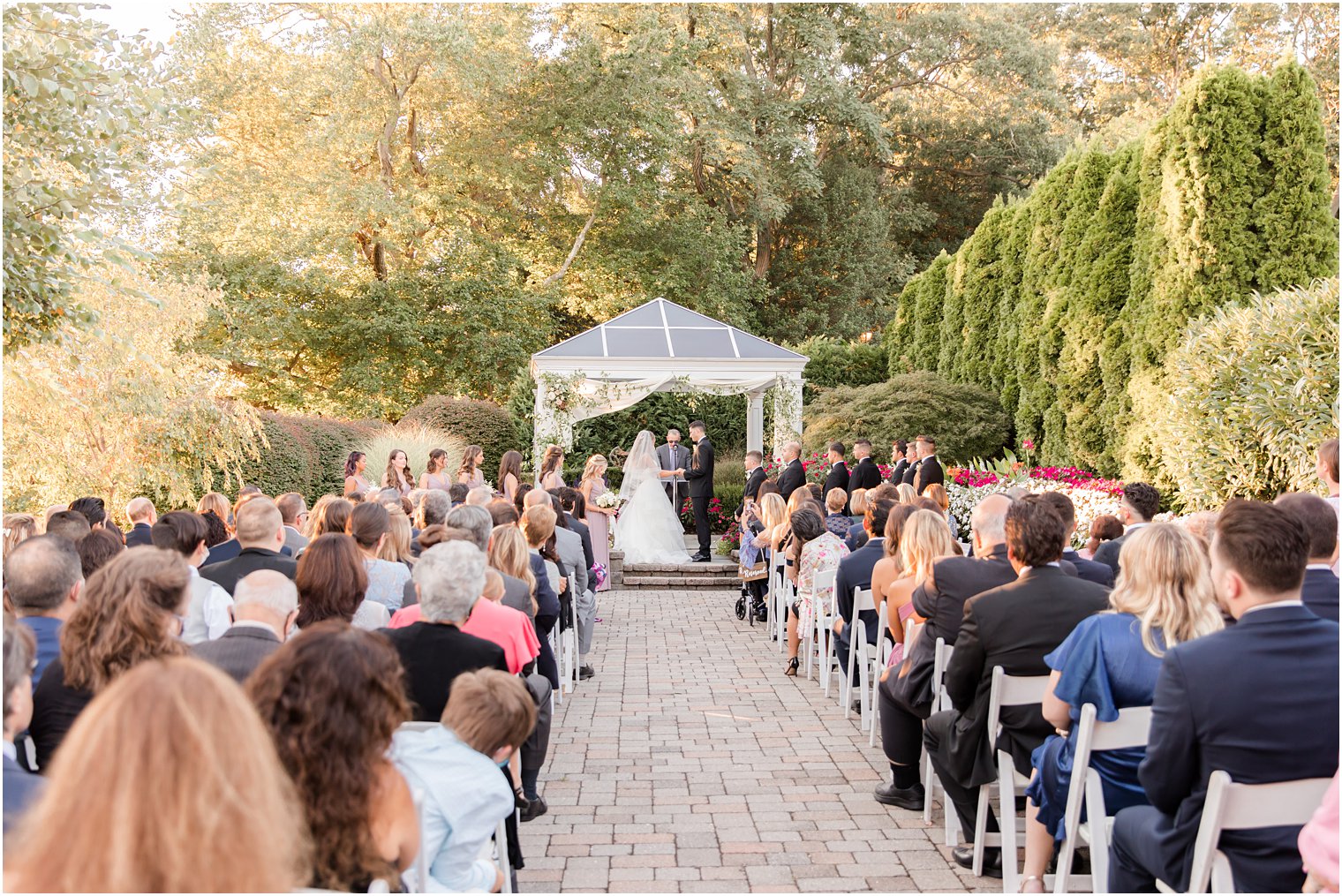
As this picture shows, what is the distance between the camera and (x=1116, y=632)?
319 centimetres

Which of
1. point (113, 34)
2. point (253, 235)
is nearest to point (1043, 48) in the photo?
point (253, 235)

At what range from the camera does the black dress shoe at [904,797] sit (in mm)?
4898

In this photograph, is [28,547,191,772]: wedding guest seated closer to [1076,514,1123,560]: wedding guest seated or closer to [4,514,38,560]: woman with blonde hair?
[4,514,38,560]: woman with blonde hair

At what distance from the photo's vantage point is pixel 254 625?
305 cm

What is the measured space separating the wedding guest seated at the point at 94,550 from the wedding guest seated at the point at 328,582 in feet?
4.38

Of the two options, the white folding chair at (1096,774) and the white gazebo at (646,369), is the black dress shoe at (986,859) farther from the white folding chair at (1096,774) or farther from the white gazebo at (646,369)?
the white gazebo at (646,369)

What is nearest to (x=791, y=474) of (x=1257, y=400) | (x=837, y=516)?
(x=837, y=516)

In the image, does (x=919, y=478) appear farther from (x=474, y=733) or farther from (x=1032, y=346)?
(x=474, y=733)

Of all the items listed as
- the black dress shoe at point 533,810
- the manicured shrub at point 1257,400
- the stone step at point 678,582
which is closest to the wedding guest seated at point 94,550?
the black dress shoe at point 533,810

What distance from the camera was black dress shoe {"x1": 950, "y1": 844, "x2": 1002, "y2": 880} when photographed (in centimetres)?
412

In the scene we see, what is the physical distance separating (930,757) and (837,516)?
4.35 m

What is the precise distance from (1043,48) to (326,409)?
855 inches

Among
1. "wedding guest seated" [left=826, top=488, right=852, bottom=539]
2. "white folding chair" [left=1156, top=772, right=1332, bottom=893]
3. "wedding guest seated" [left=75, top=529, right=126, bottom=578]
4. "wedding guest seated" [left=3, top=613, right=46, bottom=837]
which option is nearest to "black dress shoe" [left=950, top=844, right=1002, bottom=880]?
"white folding chair" [left=1156, top=772, right=1332, bottom=893]

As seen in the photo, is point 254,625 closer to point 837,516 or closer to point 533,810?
point 533,810
